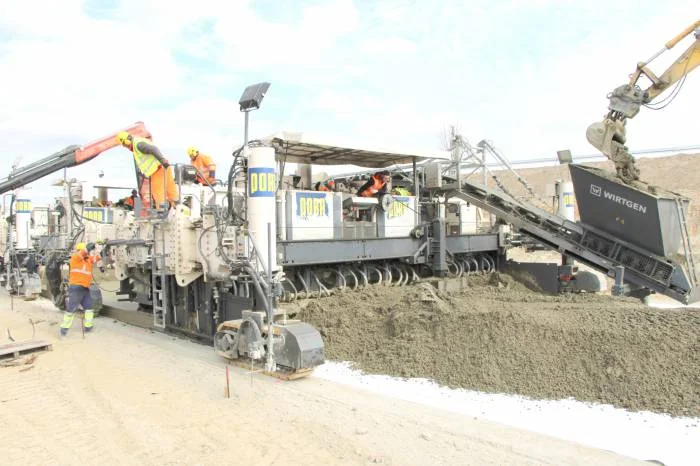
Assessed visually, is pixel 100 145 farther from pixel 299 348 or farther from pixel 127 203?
pixel 299 348

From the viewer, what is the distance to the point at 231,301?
7.50 metres

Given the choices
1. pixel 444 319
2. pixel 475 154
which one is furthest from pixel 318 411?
pixel 475 154

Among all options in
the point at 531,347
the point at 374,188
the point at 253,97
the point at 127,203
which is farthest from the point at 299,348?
the point at 127,203

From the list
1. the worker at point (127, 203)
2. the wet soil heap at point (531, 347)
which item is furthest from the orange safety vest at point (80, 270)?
the wet soil heap at point (531, 347)

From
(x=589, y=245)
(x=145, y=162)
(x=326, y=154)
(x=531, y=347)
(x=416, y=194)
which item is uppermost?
(x=326, y=154)

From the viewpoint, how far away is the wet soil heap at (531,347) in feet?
17.1

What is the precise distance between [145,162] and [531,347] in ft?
22.8

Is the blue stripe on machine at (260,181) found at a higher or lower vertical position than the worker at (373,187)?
lower

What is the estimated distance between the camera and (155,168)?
8992mm

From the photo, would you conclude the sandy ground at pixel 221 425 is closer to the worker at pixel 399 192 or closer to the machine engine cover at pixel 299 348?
the machine engine cover at pixel 299 348

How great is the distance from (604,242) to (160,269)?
827 centimetres

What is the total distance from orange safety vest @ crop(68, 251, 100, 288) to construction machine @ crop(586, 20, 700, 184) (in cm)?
992

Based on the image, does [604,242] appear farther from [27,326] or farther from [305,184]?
[27,326]

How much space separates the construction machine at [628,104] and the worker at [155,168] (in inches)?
313
